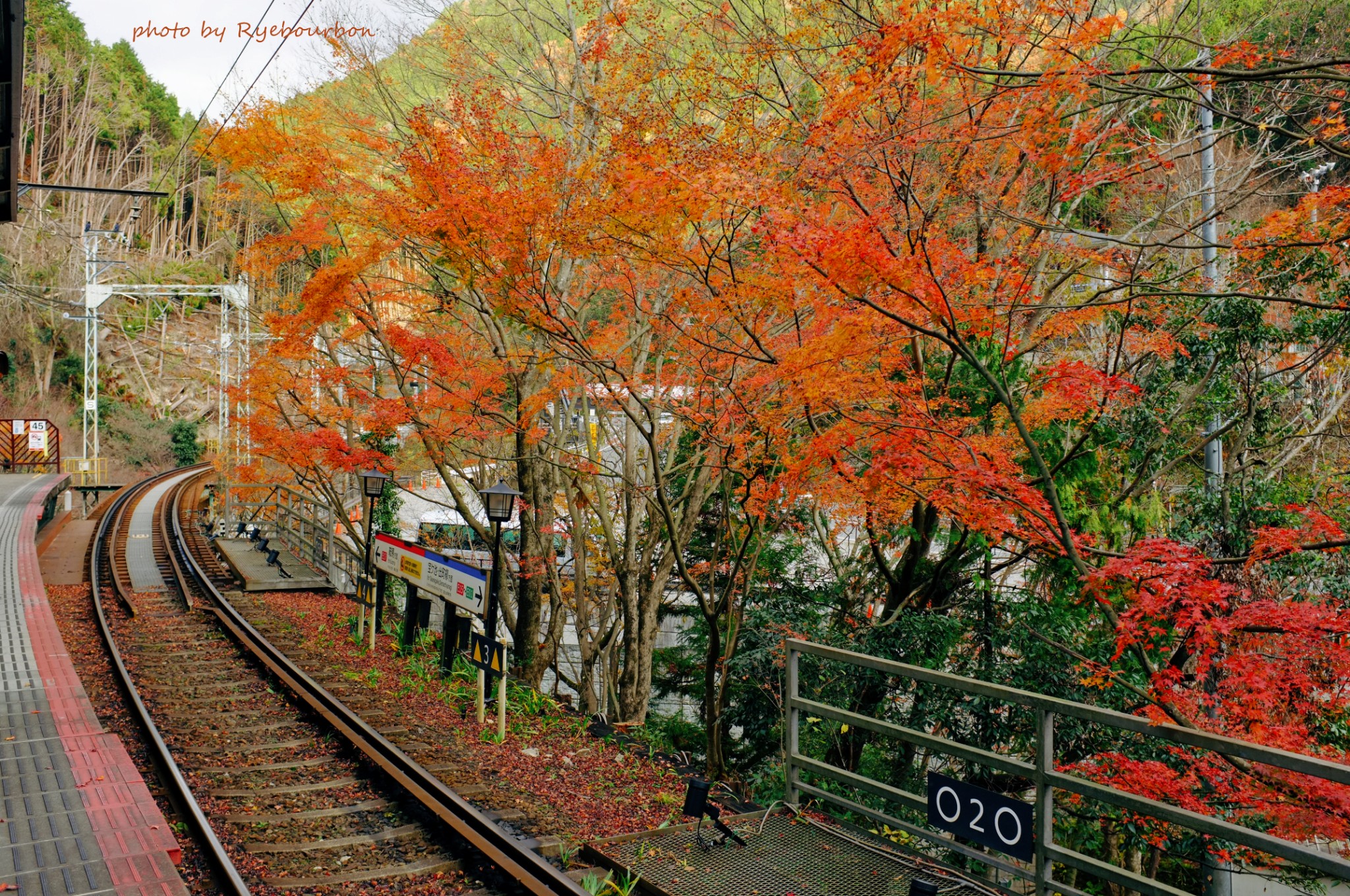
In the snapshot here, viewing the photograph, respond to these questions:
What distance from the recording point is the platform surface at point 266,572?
59.5 feet

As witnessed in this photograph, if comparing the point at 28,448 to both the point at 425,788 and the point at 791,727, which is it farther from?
the point at 791,727

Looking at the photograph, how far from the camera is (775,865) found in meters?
5.57

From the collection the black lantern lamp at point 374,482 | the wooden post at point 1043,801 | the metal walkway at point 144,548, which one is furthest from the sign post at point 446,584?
the metal walkway at point 144,548

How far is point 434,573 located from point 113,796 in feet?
17.6

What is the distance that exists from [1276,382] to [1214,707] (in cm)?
493

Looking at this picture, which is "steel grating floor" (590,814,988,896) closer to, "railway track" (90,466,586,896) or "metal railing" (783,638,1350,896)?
"metal railing" (783,638,1350,896)

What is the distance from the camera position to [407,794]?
7473 millimetres

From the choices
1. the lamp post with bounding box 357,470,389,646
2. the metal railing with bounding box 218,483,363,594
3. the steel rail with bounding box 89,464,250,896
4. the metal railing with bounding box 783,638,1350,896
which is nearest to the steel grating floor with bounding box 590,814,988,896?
the metal railing with bounding box 783,638,1350,896

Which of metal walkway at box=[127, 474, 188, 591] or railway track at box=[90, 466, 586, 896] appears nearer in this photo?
railway track at box=[90, 466, 586, 896]

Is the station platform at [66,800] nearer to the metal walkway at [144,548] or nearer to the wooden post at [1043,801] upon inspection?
the wooden post at [1043,801]

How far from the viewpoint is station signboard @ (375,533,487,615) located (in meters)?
10.7

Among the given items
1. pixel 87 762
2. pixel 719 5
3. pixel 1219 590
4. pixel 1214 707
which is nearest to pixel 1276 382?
pixel 1214 707

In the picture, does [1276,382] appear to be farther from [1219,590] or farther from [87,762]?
[87,762]

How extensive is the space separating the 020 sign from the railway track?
2.27 meters
